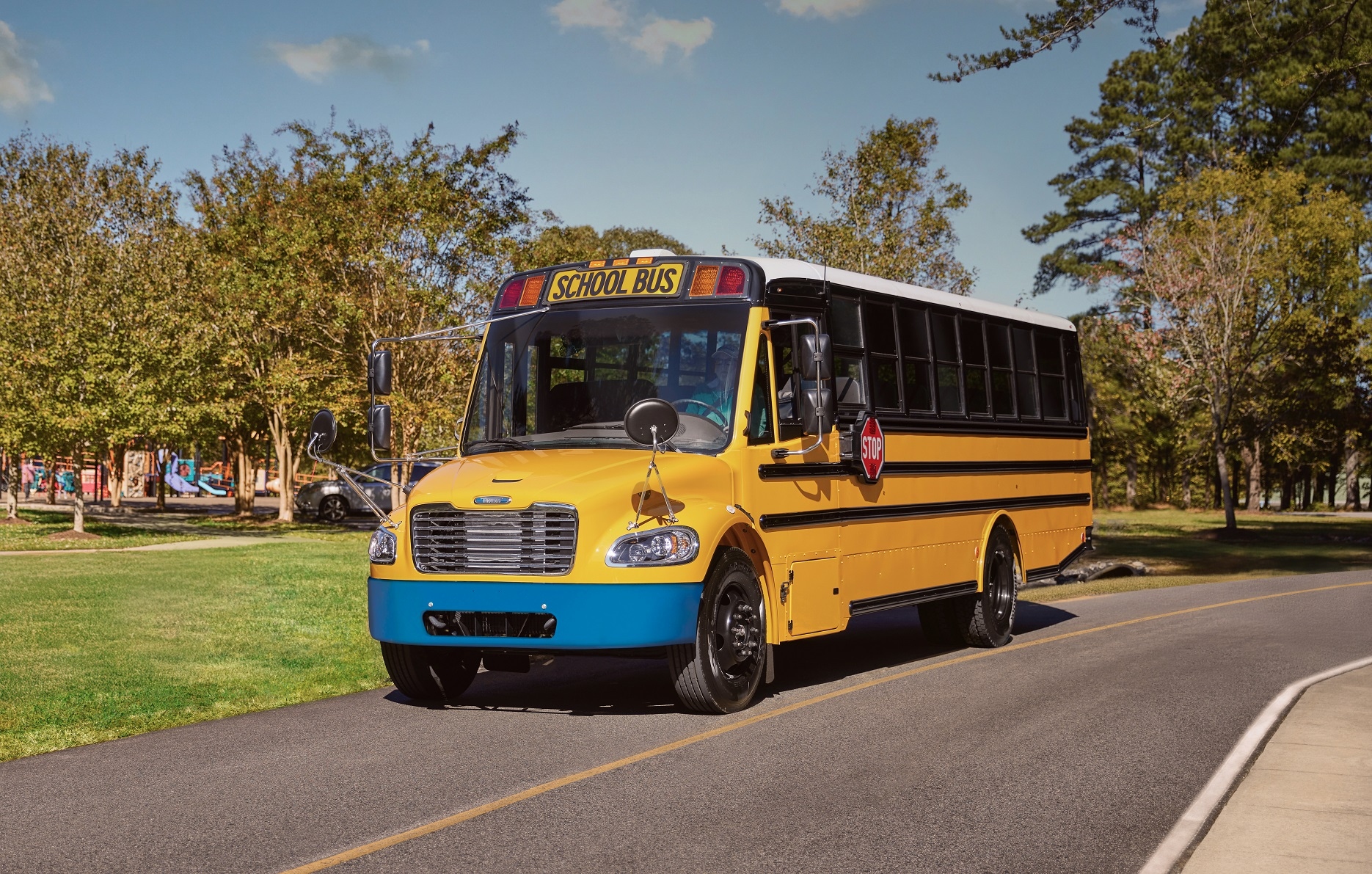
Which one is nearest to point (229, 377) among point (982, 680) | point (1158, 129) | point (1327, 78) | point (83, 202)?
point (83, 202)

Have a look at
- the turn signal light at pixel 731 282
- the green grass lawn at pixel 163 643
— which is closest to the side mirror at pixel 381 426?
the green grass lawn at pixel 163 643

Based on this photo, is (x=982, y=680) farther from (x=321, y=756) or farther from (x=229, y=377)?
(x=229, y=377)

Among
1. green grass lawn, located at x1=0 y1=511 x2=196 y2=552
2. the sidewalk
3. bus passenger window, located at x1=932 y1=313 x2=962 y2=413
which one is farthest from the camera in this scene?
green grass lawn, located at x1=0 y1=511 x2=196 y2=552

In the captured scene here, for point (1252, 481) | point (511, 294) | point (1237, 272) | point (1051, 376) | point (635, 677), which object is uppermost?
point (1237, 272)

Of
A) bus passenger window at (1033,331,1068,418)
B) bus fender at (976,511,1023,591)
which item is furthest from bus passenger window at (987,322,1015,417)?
bus fender at (976,511,1023,591)

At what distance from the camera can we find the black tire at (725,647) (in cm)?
919

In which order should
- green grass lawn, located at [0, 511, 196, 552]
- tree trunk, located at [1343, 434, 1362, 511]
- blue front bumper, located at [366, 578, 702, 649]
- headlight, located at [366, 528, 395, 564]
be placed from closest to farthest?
blue front bumper, located at [366, 578, 702, 649] → headlight, located at [366, 528, 395, 564] → green grass lawn, located at [0, 511, 196, 552] → tree trunk, located at [1343, 434, 1362, 511]

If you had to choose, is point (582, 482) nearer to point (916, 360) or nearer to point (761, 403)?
point (761, 403)

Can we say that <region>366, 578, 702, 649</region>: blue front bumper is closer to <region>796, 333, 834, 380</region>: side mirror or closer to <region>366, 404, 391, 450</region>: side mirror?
<region>366, 404, 391, 450</region>: side mirror

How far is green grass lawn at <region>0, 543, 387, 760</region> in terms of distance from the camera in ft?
33.3

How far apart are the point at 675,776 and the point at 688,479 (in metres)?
2.30

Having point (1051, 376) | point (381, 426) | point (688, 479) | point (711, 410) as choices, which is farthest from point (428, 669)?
point (1051, 376)

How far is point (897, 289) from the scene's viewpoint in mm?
12039

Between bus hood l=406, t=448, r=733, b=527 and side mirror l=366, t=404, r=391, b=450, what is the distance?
64 centimetres
